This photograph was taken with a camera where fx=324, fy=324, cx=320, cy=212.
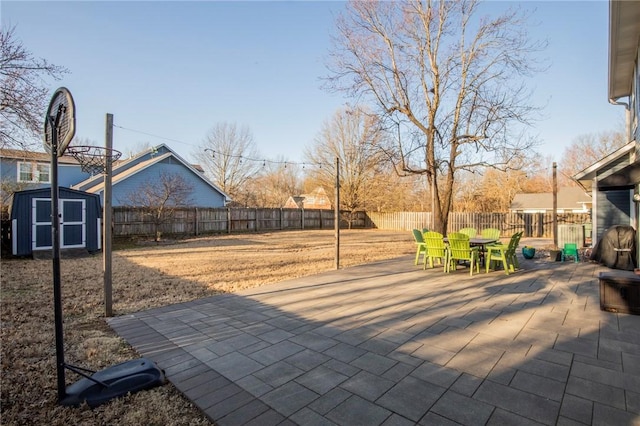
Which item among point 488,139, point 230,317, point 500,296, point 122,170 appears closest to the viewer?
point 230,317

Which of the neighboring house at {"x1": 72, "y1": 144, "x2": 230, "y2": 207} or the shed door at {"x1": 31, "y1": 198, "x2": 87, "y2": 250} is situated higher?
the neighboring house at {"x1": 72, "y1": 144, "x2": 230, "y2": 207}

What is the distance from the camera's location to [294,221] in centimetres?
2395

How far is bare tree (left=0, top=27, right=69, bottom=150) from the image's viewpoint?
7391 mm

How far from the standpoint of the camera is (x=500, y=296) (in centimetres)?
519

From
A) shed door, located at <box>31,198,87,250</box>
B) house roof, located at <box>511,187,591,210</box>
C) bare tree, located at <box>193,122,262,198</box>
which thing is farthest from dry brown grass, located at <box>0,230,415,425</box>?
house roof, located at <box>511,187,591,210</box>

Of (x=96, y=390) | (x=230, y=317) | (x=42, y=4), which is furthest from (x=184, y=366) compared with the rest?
(x=42, y=4)

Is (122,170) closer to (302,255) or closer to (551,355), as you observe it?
(302,255)

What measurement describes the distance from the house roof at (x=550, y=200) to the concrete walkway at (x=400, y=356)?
26.6 metres

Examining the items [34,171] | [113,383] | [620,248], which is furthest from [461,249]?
[34,171]

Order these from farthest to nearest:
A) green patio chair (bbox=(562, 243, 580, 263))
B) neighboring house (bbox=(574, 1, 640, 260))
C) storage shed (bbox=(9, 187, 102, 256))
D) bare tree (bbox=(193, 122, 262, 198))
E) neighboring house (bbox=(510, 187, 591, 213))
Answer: bare tree (bbox=(193, 122, 262, 198)) < neighboring house (bbox=(510, 187, 591, 213)) < storage shed (bbox=(9, 187, 102, 256)) < green patio chair (bbox=(562, 243, 580, 263)) < neighboring house (bbox=(574, 1, 640, 260))

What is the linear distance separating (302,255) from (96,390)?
27.9 ft

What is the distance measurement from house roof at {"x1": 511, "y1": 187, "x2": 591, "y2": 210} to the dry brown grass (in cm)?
2282

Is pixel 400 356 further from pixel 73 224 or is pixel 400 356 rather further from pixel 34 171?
pixel 34 171

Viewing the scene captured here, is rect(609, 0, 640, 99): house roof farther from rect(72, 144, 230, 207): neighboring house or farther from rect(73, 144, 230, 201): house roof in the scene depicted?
rect(73, 144, 230, 201): house roof
